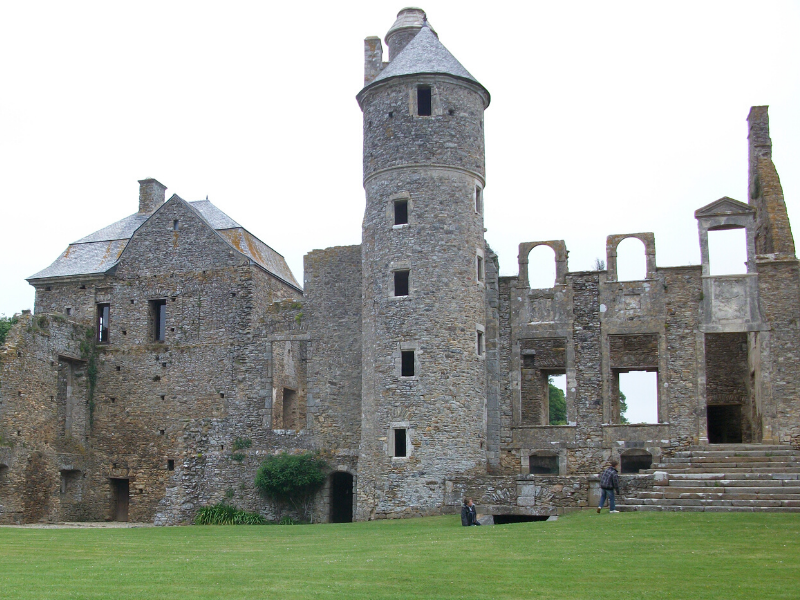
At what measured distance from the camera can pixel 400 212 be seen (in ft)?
93.6

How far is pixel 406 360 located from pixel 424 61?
30.2 feet

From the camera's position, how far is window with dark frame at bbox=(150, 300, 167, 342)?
33781mm

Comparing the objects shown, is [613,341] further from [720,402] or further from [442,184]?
[442,184]

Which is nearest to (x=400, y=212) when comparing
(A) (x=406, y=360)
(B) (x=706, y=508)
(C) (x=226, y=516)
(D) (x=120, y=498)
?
(A) (x=406, y=360)

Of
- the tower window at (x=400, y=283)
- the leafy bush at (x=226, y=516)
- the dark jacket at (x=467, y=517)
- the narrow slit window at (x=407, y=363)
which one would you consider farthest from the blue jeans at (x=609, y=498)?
the leafy bush at (x=226, y=516)

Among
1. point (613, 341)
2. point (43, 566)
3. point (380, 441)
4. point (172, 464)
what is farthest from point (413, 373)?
point (43, 566)

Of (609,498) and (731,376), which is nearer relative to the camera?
(609,498)

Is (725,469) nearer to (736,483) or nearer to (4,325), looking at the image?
(736,483)

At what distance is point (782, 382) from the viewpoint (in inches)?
1083

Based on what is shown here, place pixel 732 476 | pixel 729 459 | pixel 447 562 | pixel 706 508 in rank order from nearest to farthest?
pixel 447 562 < pixel 706 508 < pixel 732 476 < pixel 729 459

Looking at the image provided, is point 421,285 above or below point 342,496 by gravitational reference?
above

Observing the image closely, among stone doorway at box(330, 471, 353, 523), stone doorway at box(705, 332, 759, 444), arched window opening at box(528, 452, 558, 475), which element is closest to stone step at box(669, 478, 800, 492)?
stone doorway at box(705, 332, 759, 444)

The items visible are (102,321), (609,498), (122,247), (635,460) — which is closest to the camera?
(609,498)

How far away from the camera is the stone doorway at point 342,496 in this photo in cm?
3020
